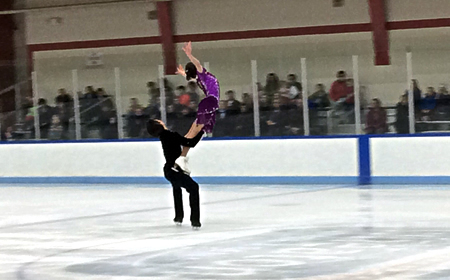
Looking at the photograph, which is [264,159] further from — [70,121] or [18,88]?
[18,88]

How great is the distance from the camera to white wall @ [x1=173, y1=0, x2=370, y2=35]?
20.6 m

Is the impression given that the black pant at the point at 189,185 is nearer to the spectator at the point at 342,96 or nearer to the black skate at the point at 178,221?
the black skate at the point at 178,221

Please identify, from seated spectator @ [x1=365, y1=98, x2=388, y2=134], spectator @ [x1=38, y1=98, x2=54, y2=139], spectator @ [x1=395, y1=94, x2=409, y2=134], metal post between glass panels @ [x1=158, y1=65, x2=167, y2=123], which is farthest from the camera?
spectator @ [x1=38, y1=98, x2=54, y2=139]

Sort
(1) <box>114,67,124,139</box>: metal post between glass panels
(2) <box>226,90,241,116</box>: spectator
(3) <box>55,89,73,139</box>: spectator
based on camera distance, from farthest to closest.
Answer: (3) <box>55,89,73,139</box>: spectator
(1) <box>114,67,124,139</box>: metal post between glass panels
(2) <box>226,90,241,116</box>: spectator

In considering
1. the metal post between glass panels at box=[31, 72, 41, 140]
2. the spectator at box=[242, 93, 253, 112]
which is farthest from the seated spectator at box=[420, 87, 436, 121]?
the metal post between glass panels at box=[31, 72, 41, 140]

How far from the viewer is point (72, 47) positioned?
23.2m

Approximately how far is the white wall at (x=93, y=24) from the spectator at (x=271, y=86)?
6632 mm

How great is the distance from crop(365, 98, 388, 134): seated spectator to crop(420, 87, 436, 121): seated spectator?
617mm

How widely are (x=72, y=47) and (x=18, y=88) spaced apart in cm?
346

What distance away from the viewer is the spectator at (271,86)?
53.7 feet

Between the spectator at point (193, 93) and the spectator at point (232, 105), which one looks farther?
the spectator at point (193, 93)

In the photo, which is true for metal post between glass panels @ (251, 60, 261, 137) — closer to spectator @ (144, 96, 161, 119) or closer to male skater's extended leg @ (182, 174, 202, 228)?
spectator @ (144, 96, 161, 119)

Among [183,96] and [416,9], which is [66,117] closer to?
[183,96]

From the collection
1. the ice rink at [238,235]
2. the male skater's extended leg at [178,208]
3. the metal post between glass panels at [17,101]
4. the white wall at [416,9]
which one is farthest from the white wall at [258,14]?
the male skater's extended leg at [178,208]
